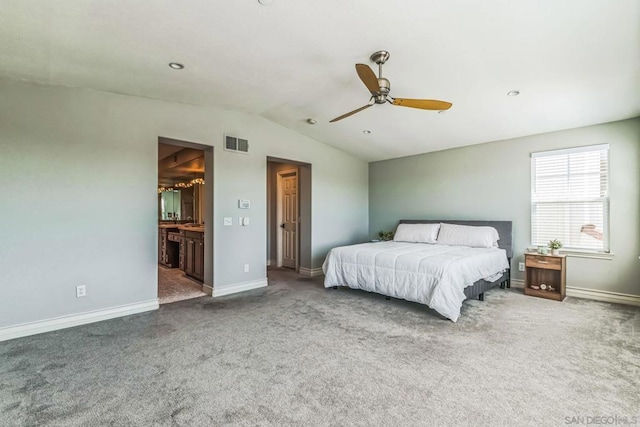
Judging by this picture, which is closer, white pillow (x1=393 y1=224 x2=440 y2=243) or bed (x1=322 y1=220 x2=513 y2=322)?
bed (x1=322 y1=220 x2=513 y2=322)

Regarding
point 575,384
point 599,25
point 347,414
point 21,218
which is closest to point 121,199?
point 21,218

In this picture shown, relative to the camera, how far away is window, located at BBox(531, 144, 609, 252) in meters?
4.20

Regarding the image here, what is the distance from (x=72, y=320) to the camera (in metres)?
3.26

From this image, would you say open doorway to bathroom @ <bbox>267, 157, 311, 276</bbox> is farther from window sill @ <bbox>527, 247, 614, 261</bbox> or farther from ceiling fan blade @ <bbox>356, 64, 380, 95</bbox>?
window sill @ <bbox>527, 247, 614, 261</bbox>

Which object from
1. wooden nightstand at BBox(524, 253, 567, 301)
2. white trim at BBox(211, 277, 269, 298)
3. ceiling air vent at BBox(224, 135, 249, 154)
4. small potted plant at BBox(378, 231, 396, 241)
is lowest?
white trim at BBox(211, 277, 269, 298)

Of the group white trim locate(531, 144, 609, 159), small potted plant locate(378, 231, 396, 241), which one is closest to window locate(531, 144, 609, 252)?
white trim locate(531, 144, 609, 159)

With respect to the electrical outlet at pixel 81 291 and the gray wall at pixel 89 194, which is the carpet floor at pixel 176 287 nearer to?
the gray wall at pixel 89 194

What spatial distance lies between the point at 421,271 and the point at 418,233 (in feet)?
6.41

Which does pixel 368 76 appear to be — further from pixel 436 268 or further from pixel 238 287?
pixel 238 287

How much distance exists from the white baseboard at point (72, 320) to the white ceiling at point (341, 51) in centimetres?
244

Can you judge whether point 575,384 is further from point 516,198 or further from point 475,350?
point 516,198

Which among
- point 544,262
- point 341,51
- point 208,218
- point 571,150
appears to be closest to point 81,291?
point 208,218

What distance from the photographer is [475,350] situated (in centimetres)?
264

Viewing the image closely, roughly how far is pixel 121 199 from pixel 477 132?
506 centimetres
